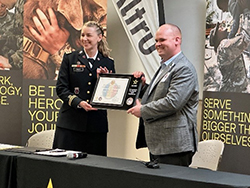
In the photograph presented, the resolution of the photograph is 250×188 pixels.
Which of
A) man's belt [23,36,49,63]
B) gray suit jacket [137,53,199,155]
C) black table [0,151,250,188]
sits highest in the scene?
man's belt [23,36,49,63]

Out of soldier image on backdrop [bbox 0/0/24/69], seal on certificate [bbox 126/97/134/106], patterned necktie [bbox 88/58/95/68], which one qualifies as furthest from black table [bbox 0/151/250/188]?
soldier image on backdrop [bbox 0/0/24/69]

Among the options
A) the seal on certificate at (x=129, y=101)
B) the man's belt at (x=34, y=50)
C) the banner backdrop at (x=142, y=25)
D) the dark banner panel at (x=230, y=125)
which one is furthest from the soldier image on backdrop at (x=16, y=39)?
the seal on certificate at (x=129, y=101)

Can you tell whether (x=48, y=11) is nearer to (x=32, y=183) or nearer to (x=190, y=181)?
(x=32, y=183)

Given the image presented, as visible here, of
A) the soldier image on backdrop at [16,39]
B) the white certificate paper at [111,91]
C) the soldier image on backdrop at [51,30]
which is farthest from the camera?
the soldier image on backdrop at [16,39]

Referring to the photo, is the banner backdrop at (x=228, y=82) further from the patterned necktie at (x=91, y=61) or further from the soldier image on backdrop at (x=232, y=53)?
the patterned necktie at (x=91, y=61)

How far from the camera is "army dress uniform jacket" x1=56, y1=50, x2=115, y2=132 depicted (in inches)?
175

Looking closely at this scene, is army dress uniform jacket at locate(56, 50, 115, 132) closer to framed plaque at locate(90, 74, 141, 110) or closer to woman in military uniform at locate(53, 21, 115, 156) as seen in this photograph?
woman in military uniform at locate(53, 21, 115, 156)

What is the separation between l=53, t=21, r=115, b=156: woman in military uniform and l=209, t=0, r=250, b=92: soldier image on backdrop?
4.33ft

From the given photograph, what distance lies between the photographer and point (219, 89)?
17.3 ft

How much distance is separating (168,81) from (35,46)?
9.35 ft

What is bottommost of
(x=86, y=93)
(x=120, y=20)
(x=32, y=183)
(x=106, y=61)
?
(x=32, y=183)

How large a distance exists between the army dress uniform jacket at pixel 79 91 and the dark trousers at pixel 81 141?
2.2 inches

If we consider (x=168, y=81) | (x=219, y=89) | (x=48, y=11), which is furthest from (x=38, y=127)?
(x=168, y=81)

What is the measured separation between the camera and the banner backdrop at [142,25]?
5621 millimetres
